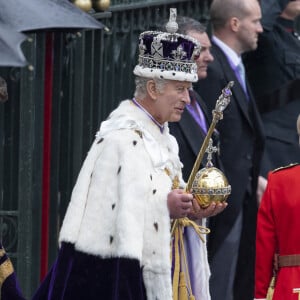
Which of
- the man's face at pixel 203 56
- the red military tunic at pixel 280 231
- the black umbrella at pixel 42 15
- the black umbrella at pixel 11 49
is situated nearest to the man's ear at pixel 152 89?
the black umbrella at pixel 42 15

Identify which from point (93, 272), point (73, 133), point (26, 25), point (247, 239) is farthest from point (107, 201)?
point (247, 239)

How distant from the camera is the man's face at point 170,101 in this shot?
8039 millimetres

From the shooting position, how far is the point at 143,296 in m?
7.81

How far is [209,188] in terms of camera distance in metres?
8.04

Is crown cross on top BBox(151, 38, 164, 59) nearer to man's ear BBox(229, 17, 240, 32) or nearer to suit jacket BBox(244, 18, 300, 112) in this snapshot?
man's ear BBox(229, 17, 240, 32)

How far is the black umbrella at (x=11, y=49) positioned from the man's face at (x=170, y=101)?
860 mm

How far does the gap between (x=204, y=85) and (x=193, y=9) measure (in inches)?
65.7

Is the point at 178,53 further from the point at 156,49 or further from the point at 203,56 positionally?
the point at 203,56

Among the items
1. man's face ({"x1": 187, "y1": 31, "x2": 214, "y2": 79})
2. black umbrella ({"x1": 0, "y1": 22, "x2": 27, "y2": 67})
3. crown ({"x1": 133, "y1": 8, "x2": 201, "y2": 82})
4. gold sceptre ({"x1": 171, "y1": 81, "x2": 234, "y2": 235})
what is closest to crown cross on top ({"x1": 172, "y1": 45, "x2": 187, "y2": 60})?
crown ({"x1": 133, "y1": 8, "x2": 201, "y2": 82})

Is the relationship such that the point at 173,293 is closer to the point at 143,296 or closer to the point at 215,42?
the point at 143,296

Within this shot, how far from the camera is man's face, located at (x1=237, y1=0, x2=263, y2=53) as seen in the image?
1098 cm

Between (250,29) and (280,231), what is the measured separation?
8.37ft

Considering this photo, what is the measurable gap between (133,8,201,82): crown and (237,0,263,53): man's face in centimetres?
285

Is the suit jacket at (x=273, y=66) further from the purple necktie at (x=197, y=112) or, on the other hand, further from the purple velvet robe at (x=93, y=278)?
the purple velvet robe at (x=93, y=278)
